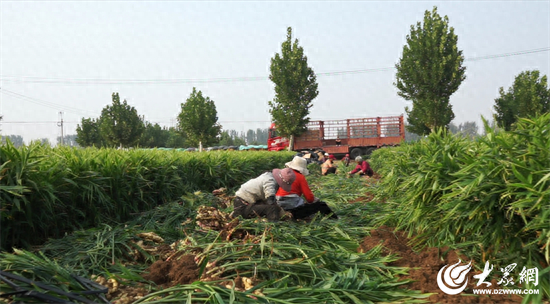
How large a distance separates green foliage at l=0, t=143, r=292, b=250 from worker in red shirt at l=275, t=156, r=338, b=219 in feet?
7.88

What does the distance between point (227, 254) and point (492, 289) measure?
2.01 m

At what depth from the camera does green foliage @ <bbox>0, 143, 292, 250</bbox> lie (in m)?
3.59

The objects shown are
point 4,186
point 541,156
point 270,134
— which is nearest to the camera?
point 541,156

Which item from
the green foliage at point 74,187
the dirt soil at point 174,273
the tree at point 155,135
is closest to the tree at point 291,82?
the green foliage at point 74,187

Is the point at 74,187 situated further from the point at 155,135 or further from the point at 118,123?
the point at 155,135

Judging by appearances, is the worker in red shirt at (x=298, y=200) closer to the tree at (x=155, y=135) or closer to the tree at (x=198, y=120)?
the tree at (x=198, y=120)

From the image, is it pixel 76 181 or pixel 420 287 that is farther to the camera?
pixel 76 181

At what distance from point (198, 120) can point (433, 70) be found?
17.8m

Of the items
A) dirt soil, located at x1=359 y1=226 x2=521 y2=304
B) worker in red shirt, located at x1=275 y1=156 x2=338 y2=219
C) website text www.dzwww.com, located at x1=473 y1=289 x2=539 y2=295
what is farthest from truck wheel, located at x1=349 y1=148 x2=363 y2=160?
website text www.dzwww.com, located at x1=473 y1=289 x2=539 y2=295

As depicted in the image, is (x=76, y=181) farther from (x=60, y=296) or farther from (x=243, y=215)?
(x=60, y=296)

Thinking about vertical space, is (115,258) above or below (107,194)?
below

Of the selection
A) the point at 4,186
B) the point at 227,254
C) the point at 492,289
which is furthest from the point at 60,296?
the point at 492,289

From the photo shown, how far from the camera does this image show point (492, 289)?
2.50 m

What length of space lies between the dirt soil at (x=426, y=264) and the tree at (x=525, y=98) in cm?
2726
